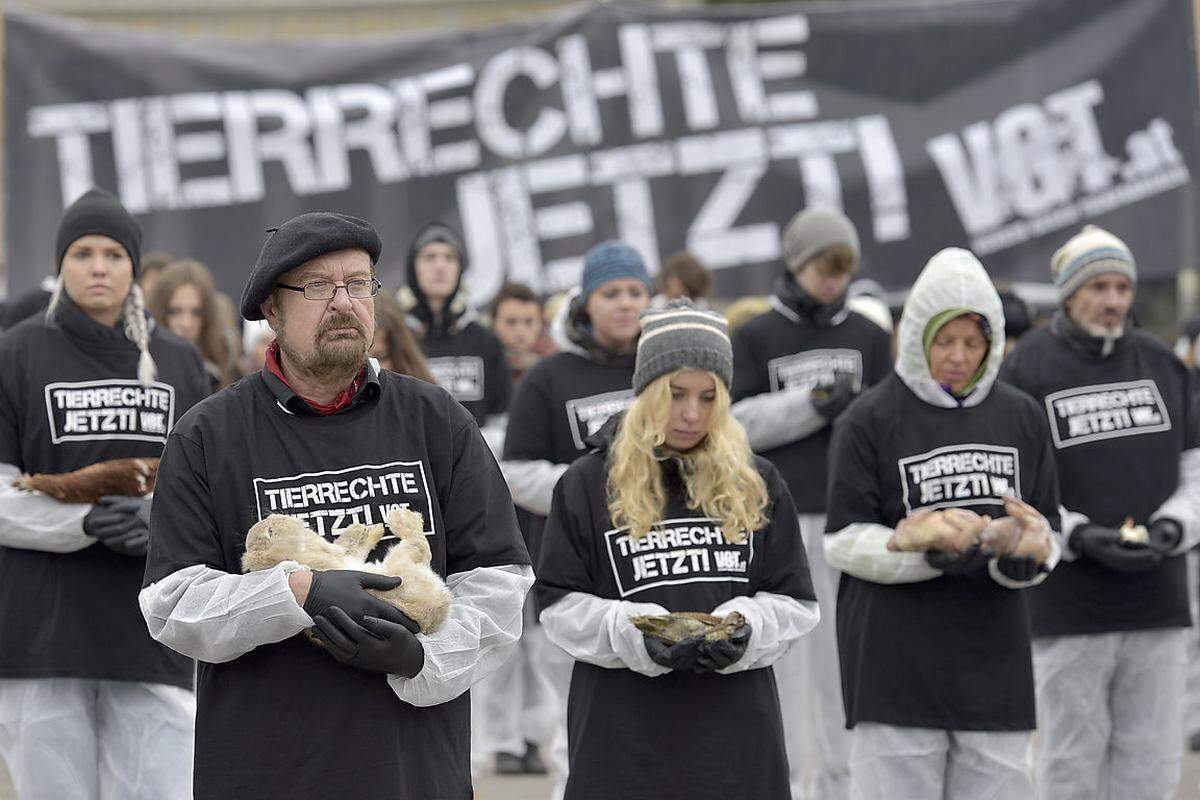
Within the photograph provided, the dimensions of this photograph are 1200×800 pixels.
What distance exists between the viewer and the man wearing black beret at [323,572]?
3.75 metres

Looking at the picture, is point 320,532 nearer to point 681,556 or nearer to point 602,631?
point 602,631

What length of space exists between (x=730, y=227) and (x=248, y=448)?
9.01 meters

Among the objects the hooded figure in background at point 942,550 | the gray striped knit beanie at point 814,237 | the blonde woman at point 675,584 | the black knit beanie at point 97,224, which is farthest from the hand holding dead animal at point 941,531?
the black knit beanie at point 97,224

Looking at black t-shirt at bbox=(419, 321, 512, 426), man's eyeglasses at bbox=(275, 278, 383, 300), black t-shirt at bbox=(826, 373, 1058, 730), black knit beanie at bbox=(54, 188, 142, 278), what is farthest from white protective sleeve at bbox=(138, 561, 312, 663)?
black t-shirt at bbox=(419, 321, 512, 426)

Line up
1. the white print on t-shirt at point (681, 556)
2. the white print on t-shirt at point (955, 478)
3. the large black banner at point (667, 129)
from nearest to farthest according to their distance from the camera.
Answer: the white print on t-shirt at point (681, 556)
the white print on t-shirt at point (955, 478)
the large black banner at point (667, 129)

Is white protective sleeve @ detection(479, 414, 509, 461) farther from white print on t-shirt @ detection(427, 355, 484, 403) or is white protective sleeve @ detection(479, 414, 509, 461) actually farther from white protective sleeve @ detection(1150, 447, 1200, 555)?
white protective sleeve @ detection(1150, 447, 1200, 555)

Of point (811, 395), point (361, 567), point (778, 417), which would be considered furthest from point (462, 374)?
point (361, 567)

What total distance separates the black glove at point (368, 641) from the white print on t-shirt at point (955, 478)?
265 centimetres

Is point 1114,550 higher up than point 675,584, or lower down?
lower down

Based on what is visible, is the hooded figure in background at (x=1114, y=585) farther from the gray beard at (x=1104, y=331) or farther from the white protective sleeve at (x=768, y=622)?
the white protective sleeve at (x=768, y=622)

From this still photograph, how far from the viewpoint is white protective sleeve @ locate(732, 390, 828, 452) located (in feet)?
24.9

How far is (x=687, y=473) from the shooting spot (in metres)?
5.30

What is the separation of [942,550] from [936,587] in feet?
0.96

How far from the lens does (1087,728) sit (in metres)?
7.01
